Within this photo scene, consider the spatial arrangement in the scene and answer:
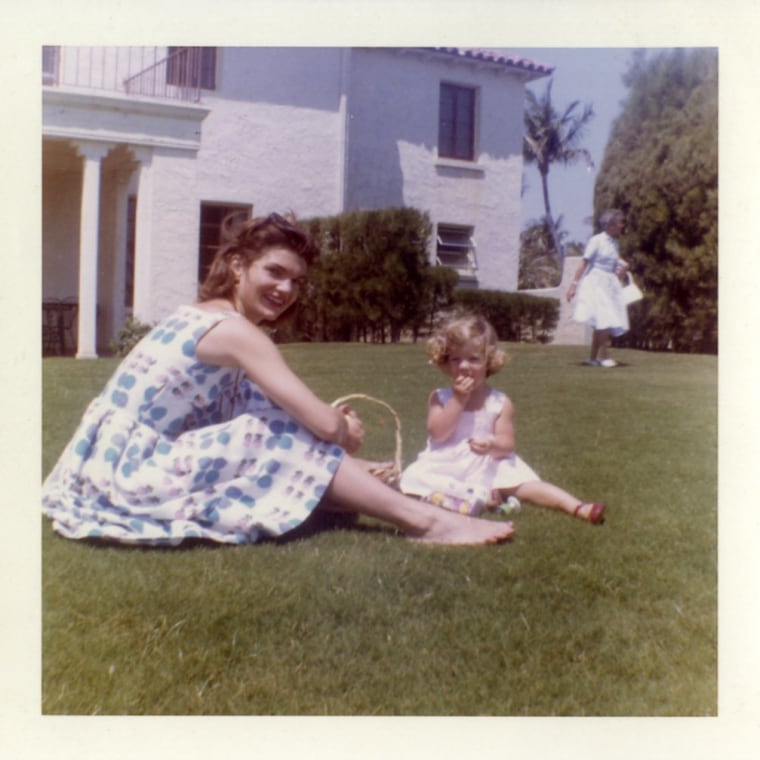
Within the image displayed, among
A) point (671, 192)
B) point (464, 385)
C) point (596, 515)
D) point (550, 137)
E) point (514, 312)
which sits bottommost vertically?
point (596, 515)

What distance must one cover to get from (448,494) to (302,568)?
372 mm

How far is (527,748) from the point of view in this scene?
1534 mm

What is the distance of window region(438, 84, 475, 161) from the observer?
176 cm

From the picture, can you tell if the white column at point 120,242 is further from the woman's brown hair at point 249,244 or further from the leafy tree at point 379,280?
the leafy tree at point 379,280

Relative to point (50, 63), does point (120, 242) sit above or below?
below

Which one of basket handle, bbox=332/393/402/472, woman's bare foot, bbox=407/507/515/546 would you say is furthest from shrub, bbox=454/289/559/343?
woman's bare foot, bbox=407/507/515/546

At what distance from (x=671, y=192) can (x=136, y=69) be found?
3.77ft

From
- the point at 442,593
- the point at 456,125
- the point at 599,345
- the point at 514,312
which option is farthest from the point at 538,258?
the point at 442,593

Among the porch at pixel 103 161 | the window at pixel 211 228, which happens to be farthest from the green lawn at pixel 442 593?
the window at pixel 211 228

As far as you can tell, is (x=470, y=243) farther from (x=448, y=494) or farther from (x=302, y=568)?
(x=302, y=568)

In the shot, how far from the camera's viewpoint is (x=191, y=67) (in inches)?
68.1

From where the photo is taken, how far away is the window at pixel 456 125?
1.76 m

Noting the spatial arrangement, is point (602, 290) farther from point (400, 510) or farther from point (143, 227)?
point (143, 227)

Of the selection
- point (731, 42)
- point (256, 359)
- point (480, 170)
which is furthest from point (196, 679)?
point (731, 42)
